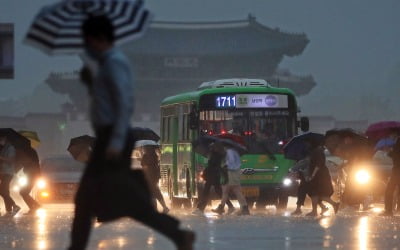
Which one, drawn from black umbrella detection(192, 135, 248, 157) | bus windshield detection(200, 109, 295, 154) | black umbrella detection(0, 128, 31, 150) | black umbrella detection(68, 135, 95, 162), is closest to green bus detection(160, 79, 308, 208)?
bus windshield detection(200, 109, 295, 154)

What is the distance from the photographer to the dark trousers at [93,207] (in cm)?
751

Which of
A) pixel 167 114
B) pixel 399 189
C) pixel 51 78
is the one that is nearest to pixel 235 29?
pixel 51 78

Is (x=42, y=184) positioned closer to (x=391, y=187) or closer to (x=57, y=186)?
(x=57, y=186)

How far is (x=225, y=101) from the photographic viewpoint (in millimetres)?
25297

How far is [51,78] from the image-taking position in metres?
88.8

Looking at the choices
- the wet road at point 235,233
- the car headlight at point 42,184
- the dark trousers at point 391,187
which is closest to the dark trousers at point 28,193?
the wet road at point 235,233

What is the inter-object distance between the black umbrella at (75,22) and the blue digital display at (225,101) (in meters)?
16.9

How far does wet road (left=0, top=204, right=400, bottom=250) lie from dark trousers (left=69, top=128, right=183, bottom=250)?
483 cm

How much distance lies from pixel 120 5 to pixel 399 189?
1490 cm

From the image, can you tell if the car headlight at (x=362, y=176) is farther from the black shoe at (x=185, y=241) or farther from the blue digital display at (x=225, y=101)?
the black shoe at (x=185, y=241)

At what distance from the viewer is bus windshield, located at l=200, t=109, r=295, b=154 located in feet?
82.4

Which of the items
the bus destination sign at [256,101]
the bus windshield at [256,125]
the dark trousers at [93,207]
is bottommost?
the dark trousers at [93,207]

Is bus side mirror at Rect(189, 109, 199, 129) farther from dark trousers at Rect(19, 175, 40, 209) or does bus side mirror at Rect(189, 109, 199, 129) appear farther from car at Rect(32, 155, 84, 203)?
dark trousers at Rect(19, 175, 40, 209)

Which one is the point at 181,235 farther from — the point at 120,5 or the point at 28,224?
the point at 28,224
